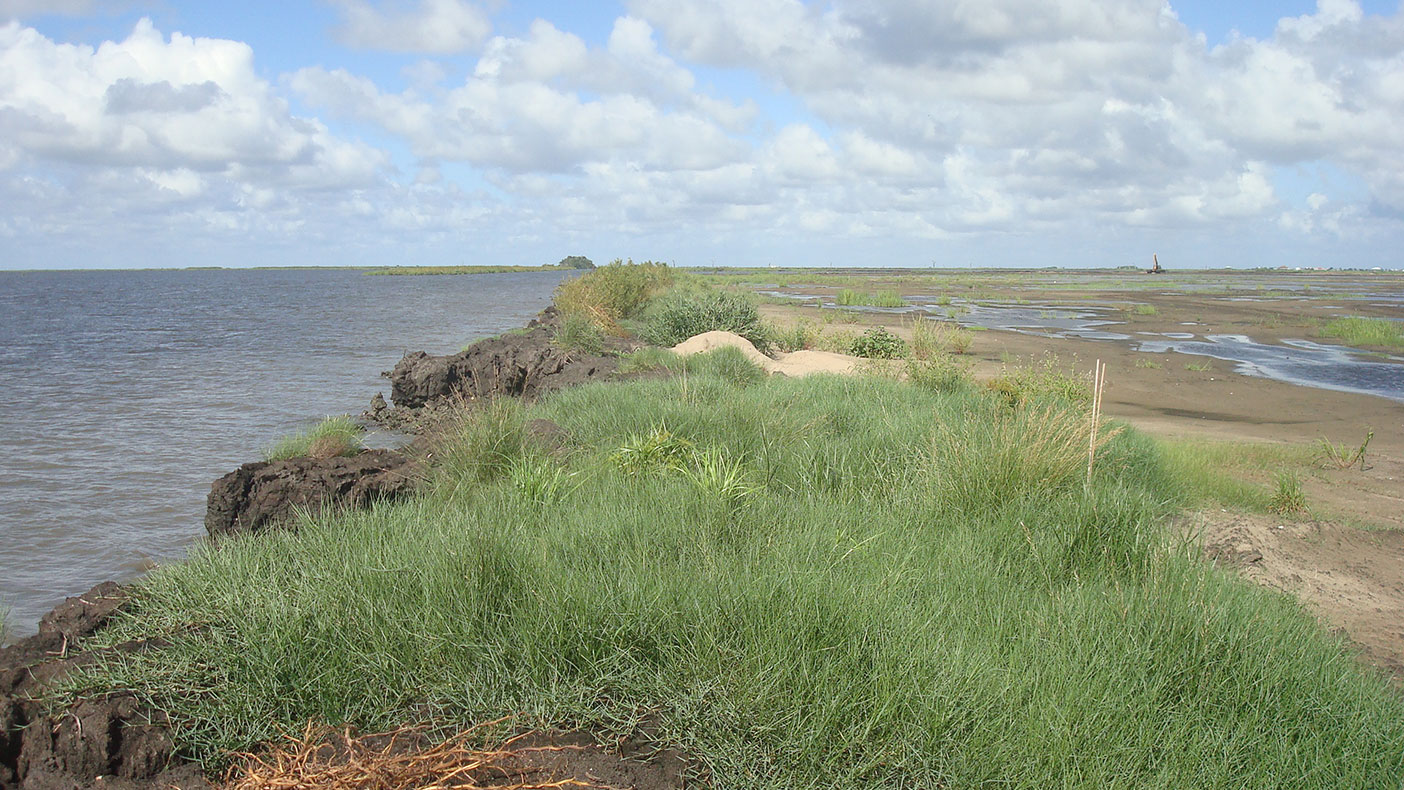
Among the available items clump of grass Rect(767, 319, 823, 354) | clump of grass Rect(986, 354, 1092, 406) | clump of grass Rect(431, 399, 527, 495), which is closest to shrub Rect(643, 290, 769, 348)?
clump of grass Rect(767, 319, 823, 354)

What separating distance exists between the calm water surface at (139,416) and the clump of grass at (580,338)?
14.4 feet

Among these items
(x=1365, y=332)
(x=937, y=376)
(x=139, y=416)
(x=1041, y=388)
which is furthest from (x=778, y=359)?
(x=1365, y=332)

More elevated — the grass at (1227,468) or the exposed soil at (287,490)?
the exposed soil at (287,490)

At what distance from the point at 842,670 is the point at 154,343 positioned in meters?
34.0

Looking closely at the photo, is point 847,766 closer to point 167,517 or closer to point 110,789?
point 110,789

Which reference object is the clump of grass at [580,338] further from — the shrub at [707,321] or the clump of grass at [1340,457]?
the clump of grass at [1340,457]

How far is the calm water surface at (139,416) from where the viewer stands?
8539mm

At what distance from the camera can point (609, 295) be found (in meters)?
29.0

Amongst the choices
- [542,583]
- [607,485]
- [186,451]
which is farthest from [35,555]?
[542,583]

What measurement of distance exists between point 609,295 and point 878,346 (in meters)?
11.9

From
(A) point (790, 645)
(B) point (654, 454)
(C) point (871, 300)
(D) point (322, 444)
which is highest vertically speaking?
(C) point (871, 300)

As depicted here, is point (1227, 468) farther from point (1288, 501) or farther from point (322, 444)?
point (322, 444)

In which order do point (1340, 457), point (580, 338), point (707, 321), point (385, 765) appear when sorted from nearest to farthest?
point (385, 765) < point (1340, 457) < point (580, 338) < point (707, 321)

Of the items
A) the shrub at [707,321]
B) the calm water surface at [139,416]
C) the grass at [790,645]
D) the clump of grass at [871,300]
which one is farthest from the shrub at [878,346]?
the clump of grass at [871,300]
